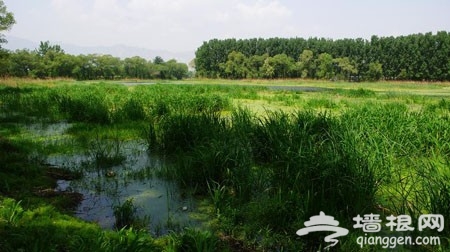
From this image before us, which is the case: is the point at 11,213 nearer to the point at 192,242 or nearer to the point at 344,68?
the point at 192,242

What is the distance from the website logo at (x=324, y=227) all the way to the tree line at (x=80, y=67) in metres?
57.1

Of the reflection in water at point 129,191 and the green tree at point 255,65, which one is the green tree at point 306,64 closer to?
the green tree at point 255,65

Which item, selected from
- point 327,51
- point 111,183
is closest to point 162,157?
point 111,183

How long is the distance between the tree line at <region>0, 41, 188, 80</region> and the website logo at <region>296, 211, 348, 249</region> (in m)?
57.1

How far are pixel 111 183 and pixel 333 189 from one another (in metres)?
3.19

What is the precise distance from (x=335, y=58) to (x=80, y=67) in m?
56.4

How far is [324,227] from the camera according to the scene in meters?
3.38

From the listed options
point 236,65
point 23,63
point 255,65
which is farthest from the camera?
point 255,65

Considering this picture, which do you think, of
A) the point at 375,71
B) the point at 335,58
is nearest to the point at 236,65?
the point at 335,58

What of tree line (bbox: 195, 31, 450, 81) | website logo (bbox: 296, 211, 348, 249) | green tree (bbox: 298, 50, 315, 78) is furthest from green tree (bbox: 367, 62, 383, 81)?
website logo (bbox: 296, 211, 348, 249)

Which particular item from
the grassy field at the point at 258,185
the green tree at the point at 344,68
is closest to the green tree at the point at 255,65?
the green tree at the point at 344,68

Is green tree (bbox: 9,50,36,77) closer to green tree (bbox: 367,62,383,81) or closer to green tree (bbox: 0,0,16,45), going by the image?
green tree (bbox: 0,0,16,45)

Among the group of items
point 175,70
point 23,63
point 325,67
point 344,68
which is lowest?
point 344,68

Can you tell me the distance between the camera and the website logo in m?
3.32
